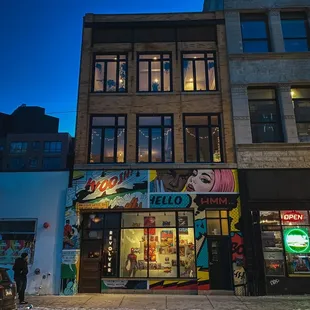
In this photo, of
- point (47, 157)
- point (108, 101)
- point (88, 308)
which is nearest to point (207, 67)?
point (108, 101)

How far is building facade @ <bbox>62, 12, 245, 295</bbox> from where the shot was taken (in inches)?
531

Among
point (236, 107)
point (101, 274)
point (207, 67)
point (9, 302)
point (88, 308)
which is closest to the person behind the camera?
point (9, 302)

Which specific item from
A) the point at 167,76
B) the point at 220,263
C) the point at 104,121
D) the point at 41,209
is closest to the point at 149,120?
the point at 104,121

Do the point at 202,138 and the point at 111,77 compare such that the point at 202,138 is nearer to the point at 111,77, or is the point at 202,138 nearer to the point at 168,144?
the point at 168,144

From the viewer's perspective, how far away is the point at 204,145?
15.0 meters

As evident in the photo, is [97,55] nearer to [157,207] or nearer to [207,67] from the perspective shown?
[207,67]

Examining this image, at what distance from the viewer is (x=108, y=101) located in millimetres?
15547

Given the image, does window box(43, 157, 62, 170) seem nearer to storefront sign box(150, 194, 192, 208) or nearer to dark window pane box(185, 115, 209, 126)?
dark window pane box(185, 115, 209, 126)

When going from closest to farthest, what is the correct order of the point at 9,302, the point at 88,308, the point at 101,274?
the point at 9,302
the point at 88,308
the point at 101,274

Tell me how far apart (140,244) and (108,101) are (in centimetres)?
735

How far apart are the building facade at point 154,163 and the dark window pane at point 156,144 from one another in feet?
0.17

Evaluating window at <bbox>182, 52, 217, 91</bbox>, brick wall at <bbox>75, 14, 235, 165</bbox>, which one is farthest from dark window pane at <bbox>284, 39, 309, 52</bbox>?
window at <bbox>182, 52, 217, 91</bbox>

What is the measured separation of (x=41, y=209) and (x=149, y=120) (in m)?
6.79

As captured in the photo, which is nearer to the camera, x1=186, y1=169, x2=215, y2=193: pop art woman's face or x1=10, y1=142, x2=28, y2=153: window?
x1=186, y1=169, x2=215, y2=193: pop art woman's face
